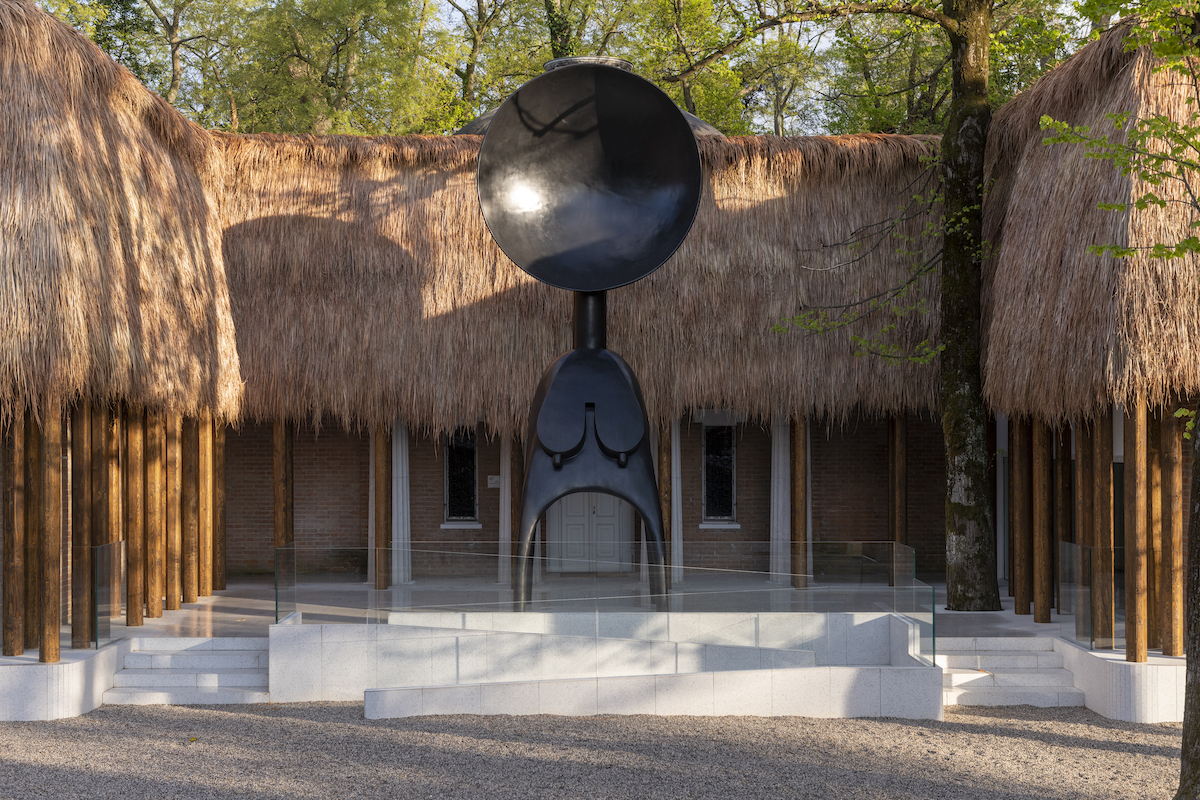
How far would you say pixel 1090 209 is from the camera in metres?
7.43

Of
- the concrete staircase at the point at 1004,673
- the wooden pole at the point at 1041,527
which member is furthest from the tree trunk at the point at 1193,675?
the wooden pole at the point at 1041,527

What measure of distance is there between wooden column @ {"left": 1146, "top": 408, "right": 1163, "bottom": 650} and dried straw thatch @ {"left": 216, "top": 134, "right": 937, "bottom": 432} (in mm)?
3096

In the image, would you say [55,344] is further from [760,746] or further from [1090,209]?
[1090,209]

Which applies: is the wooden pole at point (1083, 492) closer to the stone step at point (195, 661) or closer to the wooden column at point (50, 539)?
the stone step at point (195, 661)

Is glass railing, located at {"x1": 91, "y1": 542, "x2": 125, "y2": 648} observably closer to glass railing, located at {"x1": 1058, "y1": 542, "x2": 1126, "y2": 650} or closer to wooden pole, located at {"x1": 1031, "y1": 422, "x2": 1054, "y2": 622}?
glass railing, located at {"x1": 1058, "y1": 542, "x2": 1126, "y2": 650}

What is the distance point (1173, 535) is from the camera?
716 cm

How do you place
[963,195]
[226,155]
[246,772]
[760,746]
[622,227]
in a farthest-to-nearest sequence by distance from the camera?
[226,155], [963,195], [622,227], [760,746], [246,772]

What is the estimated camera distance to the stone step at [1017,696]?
7.35 meters

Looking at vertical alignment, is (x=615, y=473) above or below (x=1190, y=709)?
above

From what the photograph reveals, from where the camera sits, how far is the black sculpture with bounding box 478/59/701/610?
785 centimetres

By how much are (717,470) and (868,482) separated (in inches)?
75.6

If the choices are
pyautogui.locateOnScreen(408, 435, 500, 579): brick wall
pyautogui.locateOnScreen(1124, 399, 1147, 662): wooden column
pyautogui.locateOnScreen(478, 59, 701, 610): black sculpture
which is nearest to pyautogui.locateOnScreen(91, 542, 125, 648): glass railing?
pyautogui.locateOnScreen(478, 59, 701, 610): black sculpture

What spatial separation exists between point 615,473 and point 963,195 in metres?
4.34

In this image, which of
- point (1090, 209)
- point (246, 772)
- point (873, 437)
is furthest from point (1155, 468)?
point (246, 772)
